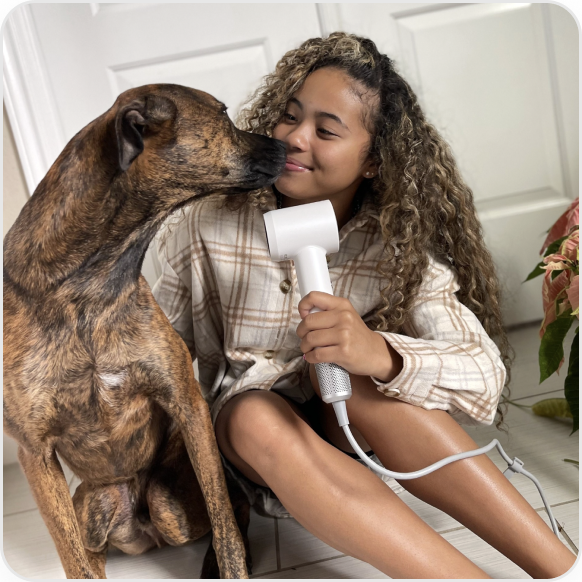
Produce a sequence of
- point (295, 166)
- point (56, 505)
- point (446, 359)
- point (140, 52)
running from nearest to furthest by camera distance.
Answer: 1. point (56, 505)
2. point (446, 359)
3. point (295, 166)
4. point (140, 52)

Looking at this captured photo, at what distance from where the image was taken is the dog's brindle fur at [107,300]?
0.89 m

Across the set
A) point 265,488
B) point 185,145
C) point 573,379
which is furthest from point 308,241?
point 573,379

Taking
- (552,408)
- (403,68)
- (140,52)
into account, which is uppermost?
(140,52)

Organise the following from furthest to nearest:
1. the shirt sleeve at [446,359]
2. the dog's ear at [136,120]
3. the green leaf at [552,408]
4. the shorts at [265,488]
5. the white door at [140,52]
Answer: the white door at [140,52] < the green leaf at [552,408] < the shorts at [265,488] < the shirt sleeve at [446,359] < the dog's ear at [136,120]

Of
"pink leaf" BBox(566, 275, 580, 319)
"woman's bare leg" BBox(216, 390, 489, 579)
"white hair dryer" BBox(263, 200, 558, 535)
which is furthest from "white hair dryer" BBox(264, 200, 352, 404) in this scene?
"pink leaf" BBox(566, 275, 580, 319)

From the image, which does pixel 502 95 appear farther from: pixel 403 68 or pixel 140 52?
pixel 140 52

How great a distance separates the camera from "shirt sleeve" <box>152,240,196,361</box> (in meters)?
1.29

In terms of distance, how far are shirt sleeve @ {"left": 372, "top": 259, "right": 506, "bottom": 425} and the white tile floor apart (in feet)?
0.86

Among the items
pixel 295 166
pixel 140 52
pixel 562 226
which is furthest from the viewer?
pixel 140 52

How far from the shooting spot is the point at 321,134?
1176mm

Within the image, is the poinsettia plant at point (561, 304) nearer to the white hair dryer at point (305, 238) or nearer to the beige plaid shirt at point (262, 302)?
the beige plaid shirt at point (262, 302)

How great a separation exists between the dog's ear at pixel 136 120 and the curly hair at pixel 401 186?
376 mm

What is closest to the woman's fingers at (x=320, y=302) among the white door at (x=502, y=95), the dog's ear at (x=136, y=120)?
the dog's ear at (x=136, y=120)

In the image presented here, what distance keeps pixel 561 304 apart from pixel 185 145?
87 centimetres
